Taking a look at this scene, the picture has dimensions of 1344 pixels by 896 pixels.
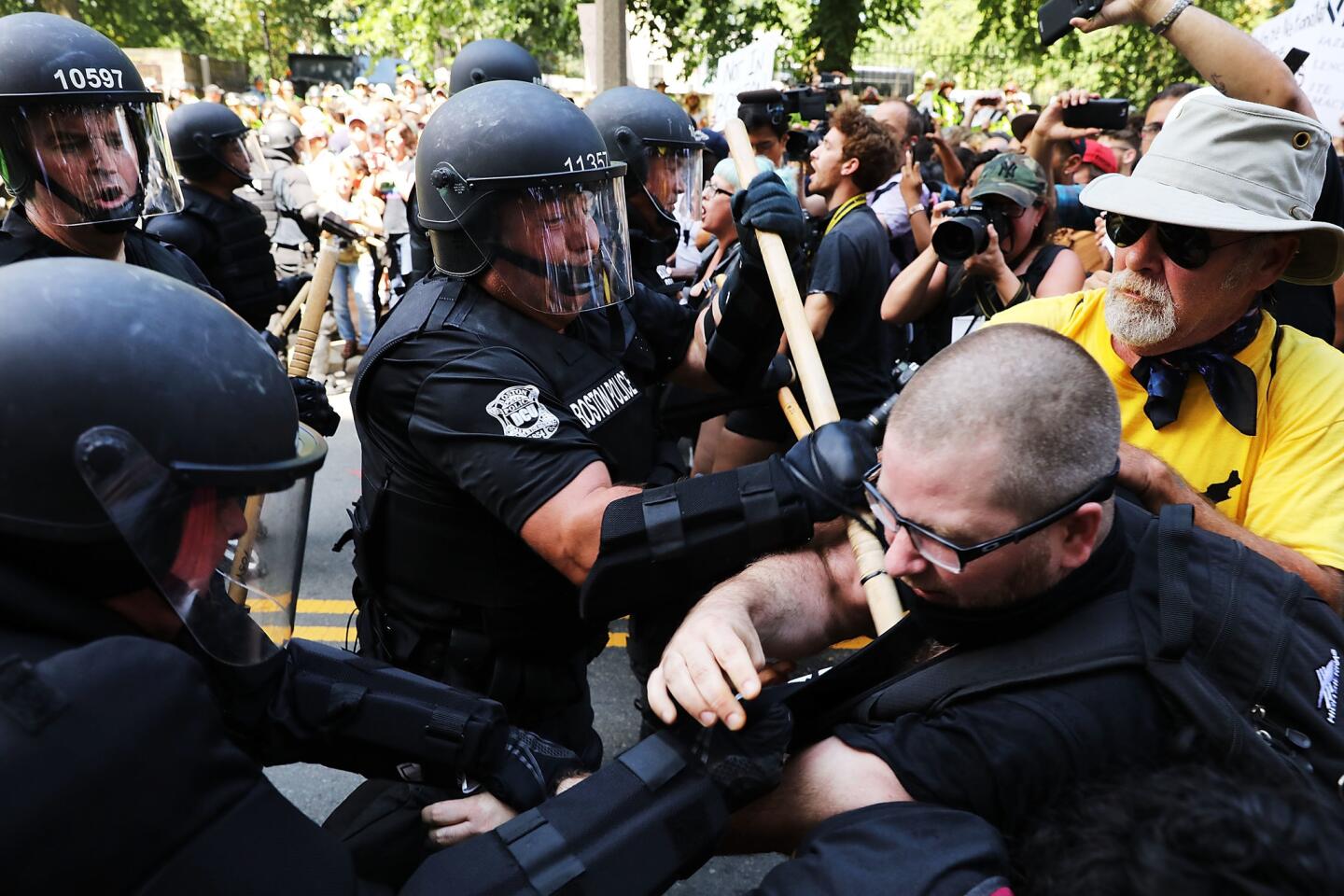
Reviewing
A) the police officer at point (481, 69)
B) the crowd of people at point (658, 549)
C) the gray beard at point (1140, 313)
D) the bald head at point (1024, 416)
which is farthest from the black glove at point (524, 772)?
the police officer at point (481, 69)

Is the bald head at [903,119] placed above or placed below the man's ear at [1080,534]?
above

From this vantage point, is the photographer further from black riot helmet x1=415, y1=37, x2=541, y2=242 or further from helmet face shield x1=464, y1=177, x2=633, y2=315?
black riot helmet x1=415, y1=37, x2=541, y2=242

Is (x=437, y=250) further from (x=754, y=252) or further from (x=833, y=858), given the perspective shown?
(x=833, y=858)

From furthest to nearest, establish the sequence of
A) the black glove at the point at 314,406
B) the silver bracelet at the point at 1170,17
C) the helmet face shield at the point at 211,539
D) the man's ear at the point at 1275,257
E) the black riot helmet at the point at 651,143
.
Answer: the black riot helmet at the point at 651,143 < the black glove at the point at 314,406 < the silver bracelet at the point at 1170,17 < the man's ear at the point at 1275,257 < the helmet face shield at the point at 211,539

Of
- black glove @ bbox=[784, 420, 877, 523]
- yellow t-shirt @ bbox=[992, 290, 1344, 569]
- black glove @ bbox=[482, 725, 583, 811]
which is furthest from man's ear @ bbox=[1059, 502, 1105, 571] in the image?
black glove @ bbox=[482, 725, 583, 811]

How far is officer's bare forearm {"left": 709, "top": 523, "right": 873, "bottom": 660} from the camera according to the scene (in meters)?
1.76

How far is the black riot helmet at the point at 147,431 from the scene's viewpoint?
112 centimetres

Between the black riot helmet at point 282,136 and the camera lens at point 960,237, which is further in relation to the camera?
the black riot helmet at point 282,136

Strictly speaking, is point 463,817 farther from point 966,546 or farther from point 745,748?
point 966,546

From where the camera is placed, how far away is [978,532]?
4.41ft

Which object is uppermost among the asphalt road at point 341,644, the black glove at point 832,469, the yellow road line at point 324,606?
the black glove at point 832,469

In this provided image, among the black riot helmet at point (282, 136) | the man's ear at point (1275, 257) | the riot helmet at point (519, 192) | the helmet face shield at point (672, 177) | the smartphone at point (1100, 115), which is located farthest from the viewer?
the black riot helmet at point (282, 136)

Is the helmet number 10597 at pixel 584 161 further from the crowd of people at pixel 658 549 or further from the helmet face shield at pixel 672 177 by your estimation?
the helmet face shield at pixel 672 177

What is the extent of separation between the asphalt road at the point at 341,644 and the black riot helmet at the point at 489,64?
2461mm
